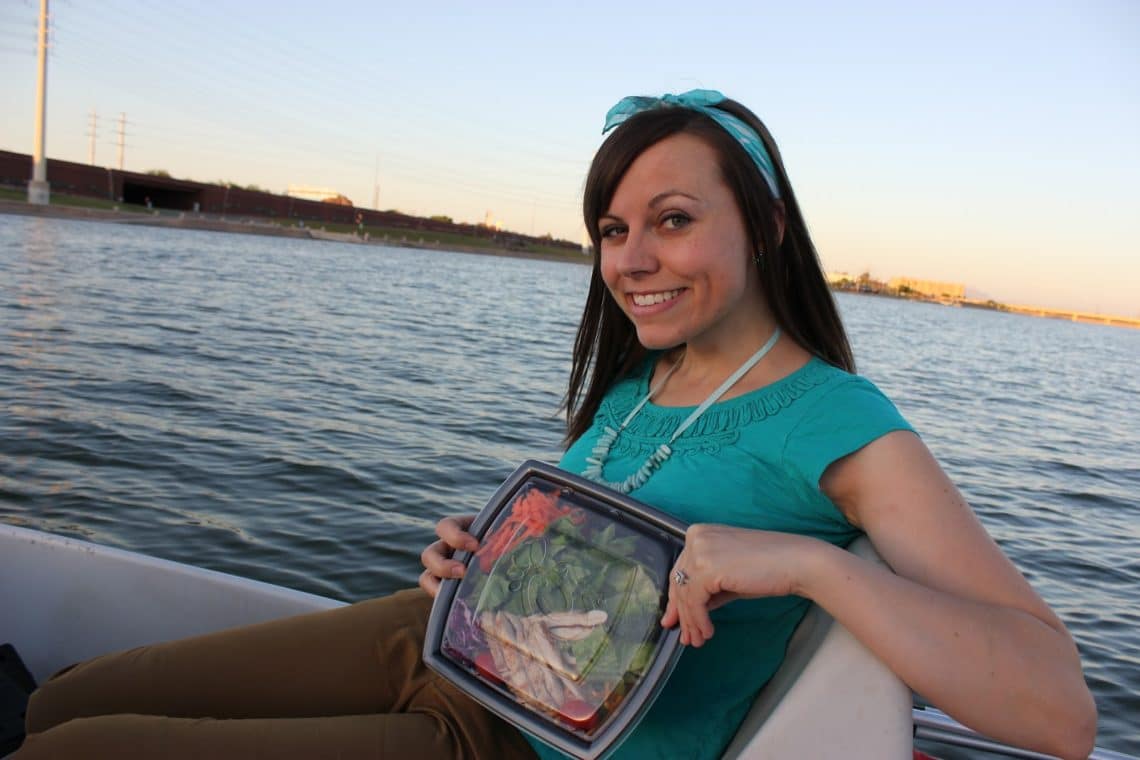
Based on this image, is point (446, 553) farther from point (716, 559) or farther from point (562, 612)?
point (716, 559)

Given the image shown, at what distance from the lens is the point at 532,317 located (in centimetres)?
2581

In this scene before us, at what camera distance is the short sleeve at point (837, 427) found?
152 centimetres

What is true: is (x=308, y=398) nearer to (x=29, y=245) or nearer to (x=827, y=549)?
(x=827, y=549)

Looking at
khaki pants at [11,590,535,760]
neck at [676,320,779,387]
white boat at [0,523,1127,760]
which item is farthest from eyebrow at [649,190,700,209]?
white boat at [0,523,1127,760]

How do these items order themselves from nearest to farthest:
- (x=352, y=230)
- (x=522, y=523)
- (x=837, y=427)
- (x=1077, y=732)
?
(x=1077, y=732)
(x=837, y=427)
(x=522, y=523)
(x=352, y=230)

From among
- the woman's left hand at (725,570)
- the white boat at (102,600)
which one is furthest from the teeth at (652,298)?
the white boat at (102,600)

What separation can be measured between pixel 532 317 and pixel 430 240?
66.2m

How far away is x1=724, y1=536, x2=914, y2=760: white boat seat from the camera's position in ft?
4.40

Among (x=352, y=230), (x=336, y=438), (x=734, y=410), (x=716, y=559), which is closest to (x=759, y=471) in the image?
(x=734, y=410)

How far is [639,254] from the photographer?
1837mm

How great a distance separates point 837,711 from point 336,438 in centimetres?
763

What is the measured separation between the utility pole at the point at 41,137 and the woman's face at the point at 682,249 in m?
53.7

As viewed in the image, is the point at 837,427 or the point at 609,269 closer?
the point at 837,427

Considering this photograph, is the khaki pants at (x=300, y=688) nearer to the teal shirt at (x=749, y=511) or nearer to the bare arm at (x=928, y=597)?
the teal shirt at (x=749, y=511)
